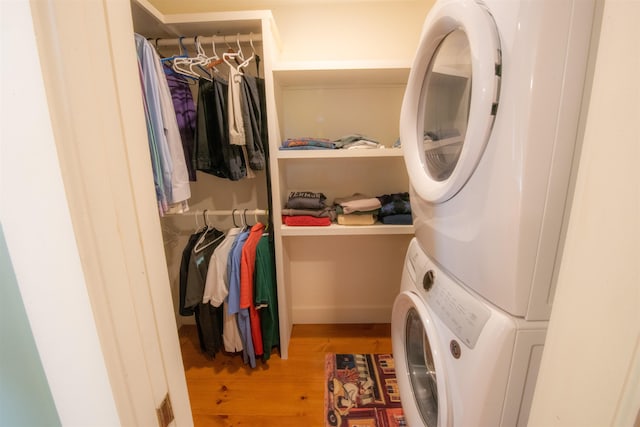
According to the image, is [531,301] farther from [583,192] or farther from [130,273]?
[130,273]

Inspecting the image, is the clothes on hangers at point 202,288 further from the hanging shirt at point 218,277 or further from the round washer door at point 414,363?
the round washer door at point 414,363

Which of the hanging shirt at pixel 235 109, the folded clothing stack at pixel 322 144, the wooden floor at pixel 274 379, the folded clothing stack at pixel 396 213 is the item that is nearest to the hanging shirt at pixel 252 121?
the hanging shirt at pixel 235 109

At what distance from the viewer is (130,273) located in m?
0.39

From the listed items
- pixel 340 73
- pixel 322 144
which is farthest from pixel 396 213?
pixel 340 73

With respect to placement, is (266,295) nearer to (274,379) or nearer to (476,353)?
(274,379)

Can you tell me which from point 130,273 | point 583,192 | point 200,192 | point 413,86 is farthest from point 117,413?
point 200,192

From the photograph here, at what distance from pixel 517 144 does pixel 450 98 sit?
0.33 metres

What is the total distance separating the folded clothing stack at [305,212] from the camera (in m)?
1.41

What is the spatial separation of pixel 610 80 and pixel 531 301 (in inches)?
16.0

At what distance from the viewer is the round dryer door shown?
51 centimetres

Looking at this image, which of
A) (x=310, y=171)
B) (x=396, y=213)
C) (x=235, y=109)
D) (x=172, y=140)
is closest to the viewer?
(x=172, y=140)

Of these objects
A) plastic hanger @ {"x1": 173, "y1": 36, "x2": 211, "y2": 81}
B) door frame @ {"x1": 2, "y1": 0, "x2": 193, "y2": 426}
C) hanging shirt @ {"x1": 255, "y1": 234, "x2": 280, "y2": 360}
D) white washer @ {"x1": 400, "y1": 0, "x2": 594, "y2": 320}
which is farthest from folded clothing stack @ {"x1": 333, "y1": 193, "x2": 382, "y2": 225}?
door frame @ {"x1": 2, "y1": 0, "x2": 193, "y2": 426}

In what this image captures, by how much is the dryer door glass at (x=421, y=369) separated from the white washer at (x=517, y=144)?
40 cm

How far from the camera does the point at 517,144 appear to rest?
1.55ft
